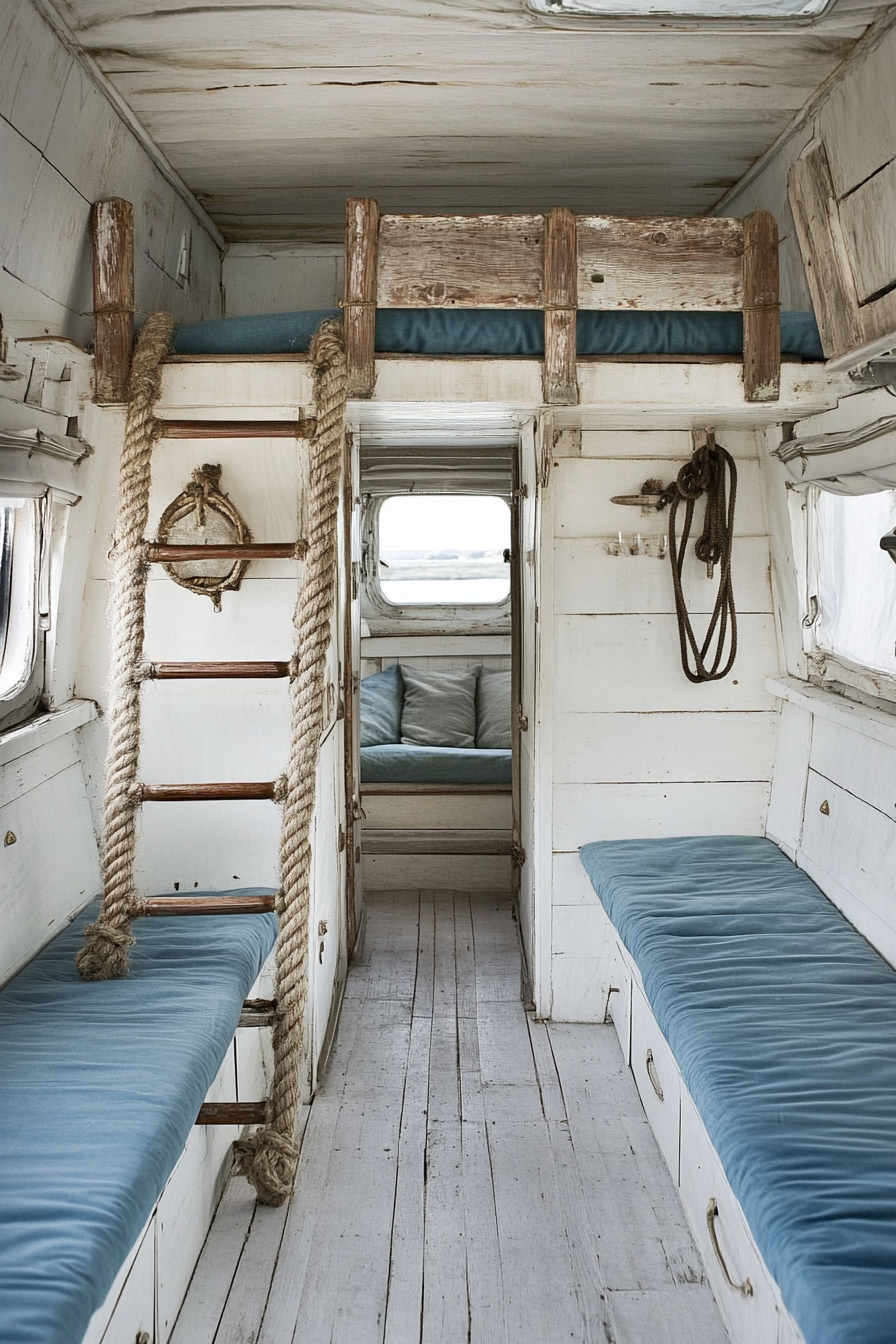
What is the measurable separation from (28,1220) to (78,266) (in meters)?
2.49

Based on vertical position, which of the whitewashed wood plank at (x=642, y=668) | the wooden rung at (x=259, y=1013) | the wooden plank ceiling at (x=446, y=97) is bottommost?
the wooden rung at (x=259, y=1013)

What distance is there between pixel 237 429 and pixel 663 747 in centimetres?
193

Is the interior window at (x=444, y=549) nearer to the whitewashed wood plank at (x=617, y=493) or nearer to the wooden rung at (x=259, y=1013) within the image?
the whitewashed wood plank at (x=617, y=493)

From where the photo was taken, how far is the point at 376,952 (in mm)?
4555

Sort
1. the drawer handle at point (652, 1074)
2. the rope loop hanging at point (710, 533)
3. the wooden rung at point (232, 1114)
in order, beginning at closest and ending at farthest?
1. the wooden rung at point (232, 1114)
2. the drawer handle at point (652, 1074)
3. the rope loop hanging at point (710, 533)

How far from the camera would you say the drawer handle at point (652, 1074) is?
295 cm

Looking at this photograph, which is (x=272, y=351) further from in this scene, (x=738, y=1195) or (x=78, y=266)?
(x=738, y=1195)

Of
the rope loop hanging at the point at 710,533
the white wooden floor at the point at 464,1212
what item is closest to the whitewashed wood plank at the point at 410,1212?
the white wooden floor at the point at 464,1212

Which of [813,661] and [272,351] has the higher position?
[272,351]

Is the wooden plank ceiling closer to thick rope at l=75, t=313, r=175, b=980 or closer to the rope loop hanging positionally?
thick rope at l=75, t=313, r=175, b=980

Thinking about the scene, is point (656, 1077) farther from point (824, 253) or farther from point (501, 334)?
point (824, 253)

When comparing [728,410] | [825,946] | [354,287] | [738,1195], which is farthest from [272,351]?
[738,1195]

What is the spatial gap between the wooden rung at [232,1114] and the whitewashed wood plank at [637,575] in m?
2.01

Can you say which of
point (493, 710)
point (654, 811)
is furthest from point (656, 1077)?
point (493, 710)
